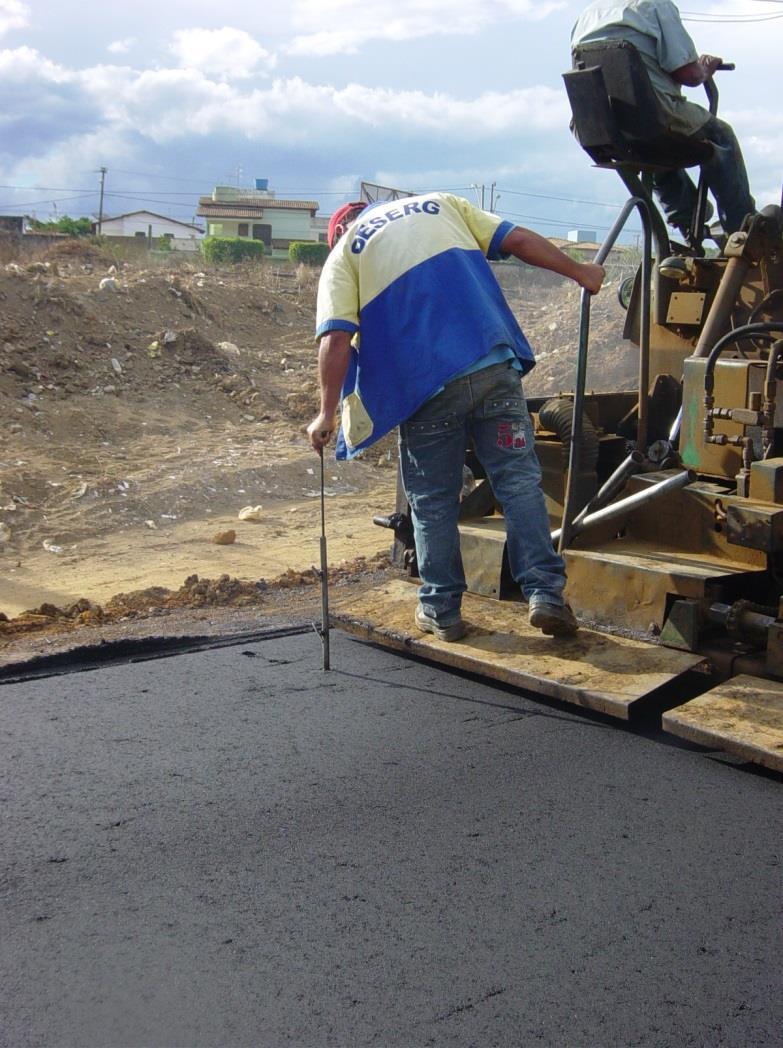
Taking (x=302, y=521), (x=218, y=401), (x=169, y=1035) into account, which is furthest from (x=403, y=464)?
(x=218, y=401)

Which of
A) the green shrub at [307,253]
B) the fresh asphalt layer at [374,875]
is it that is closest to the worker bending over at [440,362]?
the fresh asphalt layer at [374,875]

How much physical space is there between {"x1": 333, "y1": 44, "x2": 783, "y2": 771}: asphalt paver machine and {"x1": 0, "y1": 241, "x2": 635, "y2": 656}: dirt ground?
144cm

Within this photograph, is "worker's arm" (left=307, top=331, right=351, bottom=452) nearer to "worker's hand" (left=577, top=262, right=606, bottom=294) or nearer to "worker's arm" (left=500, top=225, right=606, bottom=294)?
"worker's arm" (left=500, top=225, right=606, bottom=294)

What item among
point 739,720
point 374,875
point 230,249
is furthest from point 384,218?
point 230,249

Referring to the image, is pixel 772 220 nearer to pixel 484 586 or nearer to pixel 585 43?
pixel 585 43

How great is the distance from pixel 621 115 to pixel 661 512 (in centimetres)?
164

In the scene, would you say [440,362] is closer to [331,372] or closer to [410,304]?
[410,304]

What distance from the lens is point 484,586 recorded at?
4.71 meters

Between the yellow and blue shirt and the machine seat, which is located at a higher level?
the machine seat

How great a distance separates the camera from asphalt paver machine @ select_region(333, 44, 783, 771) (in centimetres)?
377

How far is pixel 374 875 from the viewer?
274 cm

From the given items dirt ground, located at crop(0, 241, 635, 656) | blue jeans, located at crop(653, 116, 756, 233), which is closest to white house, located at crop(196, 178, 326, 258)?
dirt ground, located at crop(0, 241, 635, 656)

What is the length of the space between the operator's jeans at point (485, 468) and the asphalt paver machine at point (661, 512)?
23cm

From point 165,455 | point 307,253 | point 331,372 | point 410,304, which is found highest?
point 307,253
